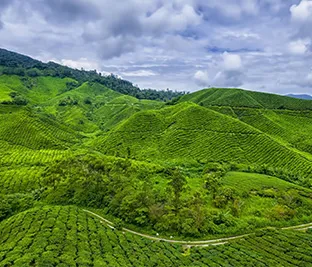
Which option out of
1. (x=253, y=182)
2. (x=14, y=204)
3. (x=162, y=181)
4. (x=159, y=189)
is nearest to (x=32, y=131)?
(x=14, y=204)

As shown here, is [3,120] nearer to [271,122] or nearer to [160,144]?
[160,144]

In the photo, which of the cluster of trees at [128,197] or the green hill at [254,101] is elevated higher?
the green hill at [254,101]

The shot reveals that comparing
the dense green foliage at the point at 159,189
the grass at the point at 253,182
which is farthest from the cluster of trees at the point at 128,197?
the grass at the point at 253,182

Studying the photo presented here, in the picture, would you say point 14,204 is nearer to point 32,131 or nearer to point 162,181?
point 162,181

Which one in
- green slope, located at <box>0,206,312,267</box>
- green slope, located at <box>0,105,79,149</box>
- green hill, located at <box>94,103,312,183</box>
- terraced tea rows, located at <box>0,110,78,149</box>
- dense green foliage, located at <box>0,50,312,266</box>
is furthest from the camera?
green slope, located at <box>0,105,79,149</box>

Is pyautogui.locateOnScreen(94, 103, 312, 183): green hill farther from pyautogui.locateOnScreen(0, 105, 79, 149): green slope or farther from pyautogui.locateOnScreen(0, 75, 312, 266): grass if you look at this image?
pyautogui.locateOnScreen(0, 105, 79, 149): green slope

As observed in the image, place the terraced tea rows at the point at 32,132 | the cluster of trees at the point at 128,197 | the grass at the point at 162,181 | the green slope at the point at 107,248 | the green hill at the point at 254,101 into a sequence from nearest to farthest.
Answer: the green slope at the point at 107,248, the grass at the point at 162,181, the cluster of trees at the point at 128,197, the terraced tea rows at the point at 32,132, the green hill at the point at 254,101

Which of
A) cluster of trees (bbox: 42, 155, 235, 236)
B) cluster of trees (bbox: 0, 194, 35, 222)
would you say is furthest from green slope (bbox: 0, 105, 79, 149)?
cluster of trees (bbox: 0, 194, 35, 222)

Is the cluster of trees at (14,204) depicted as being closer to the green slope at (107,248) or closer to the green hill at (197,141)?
the green slope at (107,248)
